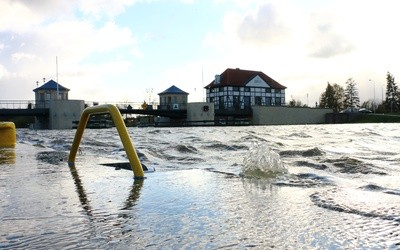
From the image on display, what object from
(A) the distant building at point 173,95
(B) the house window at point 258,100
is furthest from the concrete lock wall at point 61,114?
(A) the distant building at point 173,95

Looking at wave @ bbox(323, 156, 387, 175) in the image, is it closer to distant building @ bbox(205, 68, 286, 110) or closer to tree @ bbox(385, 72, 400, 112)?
distant building @ bbox(205, 68, 286, 110)

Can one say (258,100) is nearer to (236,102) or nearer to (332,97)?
(236,102)

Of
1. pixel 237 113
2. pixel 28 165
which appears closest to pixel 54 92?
→ pixel 237 113

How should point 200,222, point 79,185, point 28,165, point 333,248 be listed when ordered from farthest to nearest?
point 28,165 → point 79,185 → point 200,222 → point 333,248

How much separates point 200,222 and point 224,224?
0.49ft

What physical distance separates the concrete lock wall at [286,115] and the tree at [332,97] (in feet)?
92.0

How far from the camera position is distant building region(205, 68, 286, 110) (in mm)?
89562

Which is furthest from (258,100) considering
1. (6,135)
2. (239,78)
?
(6,135)

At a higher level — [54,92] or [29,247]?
[54,92]

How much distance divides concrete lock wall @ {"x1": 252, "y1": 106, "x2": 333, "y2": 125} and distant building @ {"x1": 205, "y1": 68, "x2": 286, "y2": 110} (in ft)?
32.5

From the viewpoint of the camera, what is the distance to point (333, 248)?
1.96 meters

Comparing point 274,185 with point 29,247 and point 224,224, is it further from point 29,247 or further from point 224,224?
point 29,247

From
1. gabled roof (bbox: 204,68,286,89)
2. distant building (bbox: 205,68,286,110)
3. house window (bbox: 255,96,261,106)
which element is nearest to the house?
distant building (bbox: 205,68,286,110)

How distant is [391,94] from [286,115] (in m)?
44.8
